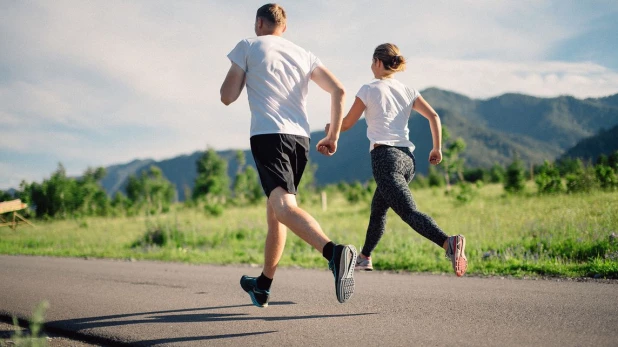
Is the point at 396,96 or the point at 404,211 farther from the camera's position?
the point at 396,96

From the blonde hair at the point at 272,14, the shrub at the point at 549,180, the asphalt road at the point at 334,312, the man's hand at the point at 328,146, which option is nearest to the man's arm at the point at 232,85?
the blonde hair at the point at 272,14

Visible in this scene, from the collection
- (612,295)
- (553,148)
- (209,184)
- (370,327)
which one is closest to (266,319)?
(370,327)

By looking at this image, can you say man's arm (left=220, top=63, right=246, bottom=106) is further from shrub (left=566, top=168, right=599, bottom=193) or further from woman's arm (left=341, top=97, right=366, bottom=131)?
shrub (left=566, top=168, right=599, bottom=193)

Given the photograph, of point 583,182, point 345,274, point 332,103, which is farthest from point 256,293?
point 583,182

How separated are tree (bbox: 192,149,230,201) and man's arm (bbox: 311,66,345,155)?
4613 centimetres

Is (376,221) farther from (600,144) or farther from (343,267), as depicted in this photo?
(600,144)

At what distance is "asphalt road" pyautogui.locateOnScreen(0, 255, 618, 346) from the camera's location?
2.84 meters

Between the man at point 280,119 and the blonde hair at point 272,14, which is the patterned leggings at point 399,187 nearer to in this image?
the man at point 280,119

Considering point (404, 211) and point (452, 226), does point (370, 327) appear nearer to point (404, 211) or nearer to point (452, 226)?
point (404, 211)

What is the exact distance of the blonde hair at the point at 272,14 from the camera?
350 centimetres

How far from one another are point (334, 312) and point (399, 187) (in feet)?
3.91

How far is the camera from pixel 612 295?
3.64 metres

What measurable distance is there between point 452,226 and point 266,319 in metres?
8.45

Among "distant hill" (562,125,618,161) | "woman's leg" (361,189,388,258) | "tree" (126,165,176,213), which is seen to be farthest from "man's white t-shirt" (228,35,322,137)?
"tree" (126,165,176,213)
